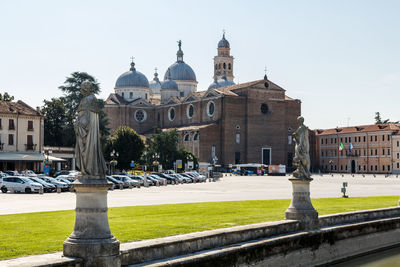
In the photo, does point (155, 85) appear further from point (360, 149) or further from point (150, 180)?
point (150, 180)

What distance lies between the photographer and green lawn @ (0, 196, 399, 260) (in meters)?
12.8

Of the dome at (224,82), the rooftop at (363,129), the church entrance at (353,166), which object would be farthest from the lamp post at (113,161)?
the dome at (224,82)

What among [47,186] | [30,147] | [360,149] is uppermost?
[360,149]

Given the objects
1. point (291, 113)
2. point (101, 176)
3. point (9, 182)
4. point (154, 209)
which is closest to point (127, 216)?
point (154, 209)

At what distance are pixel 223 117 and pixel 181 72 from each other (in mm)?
29774

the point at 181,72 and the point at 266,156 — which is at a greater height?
the point at 181,72

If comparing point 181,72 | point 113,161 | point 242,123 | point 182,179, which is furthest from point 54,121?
point 181,72

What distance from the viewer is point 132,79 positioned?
12069cm

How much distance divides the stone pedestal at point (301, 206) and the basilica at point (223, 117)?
3160 inches

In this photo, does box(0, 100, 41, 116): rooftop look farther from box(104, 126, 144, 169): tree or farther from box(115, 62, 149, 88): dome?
box(115, 62, 149, 88): dome

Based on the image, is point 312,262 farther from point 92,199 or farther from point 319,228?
point 92,199

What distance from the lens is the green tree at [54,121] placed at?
86.1 metres

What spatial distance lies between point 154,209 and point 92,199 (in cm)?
1236

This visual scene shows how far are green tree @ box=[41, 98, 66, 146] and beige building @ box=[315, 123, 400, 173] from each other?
49.8 metres
